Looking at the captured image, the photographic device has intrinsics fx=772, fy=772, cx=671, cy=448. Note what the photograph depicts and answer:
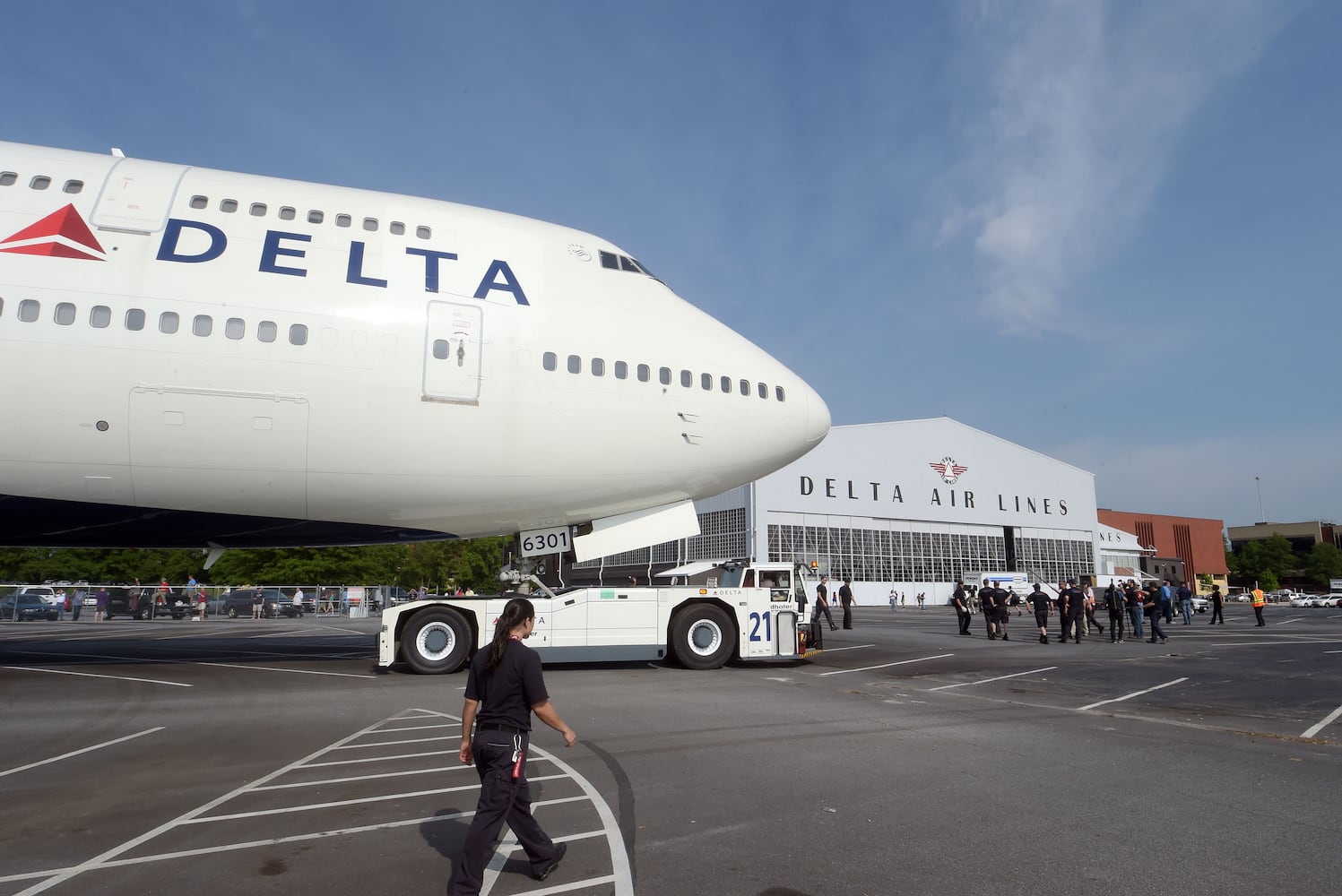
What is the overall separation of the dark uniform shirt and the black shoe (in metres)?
0.75

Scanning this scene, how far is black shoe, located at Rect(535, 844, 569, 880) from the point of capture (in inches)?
161

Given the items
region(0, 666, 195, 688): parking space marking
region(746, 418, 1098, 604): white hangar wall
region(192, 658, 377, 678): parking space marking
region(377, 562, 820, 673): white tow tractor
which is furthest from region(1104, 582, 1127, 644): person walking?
region(746, 418, 1098, 604): white hangar wall

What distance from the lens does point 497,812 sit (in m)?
3.82

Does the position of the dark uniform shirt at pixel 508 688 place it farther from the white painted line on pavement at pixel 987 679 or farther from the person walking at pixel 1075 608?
the person walking at pixel 1075 608

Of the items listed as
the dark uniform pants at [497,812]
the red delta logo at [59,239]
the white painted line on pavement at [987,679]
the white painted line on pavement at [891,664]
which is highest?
the red delta logo at [59,239]

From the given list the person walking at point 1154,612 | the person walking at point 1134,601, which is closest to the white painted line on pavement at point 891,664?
the person walking at point 1154,612

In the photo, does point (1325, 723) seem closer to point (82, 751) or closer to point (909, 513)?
point (82, 751)

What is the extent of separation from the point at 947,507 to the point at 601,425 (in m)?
59.6

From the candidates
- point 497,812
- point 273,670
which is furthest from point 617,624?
Result: point 497,812

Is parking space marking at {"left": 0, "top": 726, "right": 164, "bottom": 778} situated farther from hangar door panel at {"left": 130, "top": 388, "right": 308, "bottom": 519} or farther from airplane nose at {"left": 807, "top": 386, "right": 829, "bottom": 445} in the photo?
airplane nose at {"left": 807, "top": 386, "right": 829, "bottom": 445}

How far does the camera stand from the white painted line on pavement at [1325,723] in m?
8.38

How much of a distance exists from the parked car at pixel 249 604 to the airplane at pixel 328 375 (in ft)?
70.1

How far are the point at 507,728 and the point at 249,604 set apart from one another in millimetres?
34175

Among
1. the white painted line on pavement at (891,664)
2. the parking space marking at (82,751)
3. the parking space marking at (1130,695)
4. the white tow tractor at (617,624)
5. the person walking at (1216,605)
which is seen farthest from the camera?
the person walking at (1216,605)
